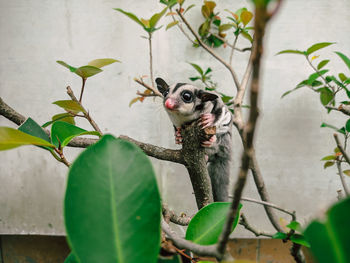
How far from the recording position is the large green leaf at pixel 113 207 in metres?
0.19

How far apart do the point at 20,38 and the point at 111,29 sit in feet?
1.94

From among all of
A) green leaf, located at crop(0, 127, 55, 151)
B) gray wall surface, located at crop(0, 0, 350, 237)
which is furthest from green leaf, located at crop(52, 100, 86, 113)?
gray wall surface, located at crop(0, 0, 350, 237)

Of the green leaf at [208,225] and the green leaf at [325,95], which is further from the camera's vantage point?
the green leaf at [325,95]

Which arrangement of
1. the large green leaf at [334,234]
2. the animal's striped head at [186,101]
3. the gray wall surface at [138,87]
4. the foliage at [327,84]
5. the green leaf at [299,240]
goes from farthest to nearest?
the gray wall surface at [138,87] < the animal's striped head at [186,101] < the foliage at [327,84] < the green leaf at [299,240] < the large green leaf at [334,234]

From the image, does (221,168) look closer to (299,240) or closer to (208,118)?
(208,118)

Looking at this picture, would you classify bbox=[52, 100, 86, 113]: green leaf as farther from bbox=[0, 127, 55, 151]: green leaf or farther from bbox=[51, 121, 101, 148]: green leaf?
bbox=[0, 127, 55, 151]: green leaf

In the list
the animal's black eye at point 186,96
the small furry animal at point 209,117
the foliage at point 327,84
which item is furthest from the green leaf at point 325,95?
the animal's black eye at point 186,96

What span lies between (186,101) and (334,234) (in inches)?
36.7

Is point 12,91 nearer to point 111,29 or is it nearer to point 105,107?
point 105,107

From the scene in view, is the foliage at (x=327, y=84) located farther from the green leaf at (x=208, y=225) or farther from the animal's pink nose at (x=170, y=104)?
the green leaf at (x=208, y=225)

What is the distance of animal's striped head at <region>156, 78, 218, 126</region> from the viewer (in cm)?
100

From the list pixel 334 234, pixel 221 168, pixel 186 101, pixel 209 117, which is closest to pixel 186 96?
pixel 186 101

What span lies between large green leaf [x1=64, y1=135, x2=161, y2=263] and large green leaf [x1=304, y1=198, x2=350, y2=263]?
0.38 feet

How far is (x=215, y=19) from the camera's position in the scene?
4.51ft
